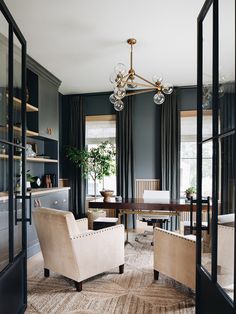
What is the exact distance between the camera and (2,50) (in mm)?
2232

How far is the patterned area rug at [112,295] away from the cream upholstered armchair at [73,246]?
0.52 feet

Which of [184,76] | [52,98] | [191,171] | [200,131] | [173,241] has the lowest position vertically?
[173,241]

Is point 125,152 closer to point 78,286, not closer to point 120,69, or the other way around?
point 120,69

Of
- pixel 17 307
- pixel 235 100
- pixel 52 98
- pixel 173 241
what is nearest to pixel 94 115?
pixel 52 98

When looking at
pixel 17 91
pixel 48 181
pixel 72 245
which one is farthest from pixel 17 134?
pixel 48 181

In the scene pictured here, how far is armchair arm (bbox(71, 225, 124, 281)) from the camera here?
2.55 meters

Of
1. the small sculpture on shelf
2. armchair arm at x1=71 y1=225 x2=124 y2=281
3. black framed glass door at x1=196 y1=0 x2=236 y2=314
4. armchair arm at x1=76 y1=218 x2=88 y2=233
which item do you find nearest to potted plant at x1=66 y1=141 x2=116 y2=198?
the small sculpture on shelf

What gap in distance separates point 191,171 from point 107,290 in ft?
11.5

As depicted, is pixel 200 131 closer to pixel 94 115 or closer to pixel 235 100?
pixel 235 100

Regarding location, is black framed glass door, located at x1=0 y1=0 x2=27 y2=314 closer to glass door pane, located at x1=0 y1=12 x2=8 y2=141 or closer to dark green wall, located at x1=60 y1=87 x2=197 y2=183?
glass door pane, located at x1=0 y1=12 x2=8 y2=141

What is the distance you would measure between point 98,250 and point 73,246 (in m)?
0.32

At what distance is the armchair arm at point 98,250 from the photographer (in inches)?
100

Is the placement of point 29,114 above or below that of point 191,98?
below

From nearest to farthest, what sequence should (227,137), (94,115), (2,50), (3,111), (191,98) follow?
(227,137) → (2,50) → (3,111) → (191,98) → (94,115)
